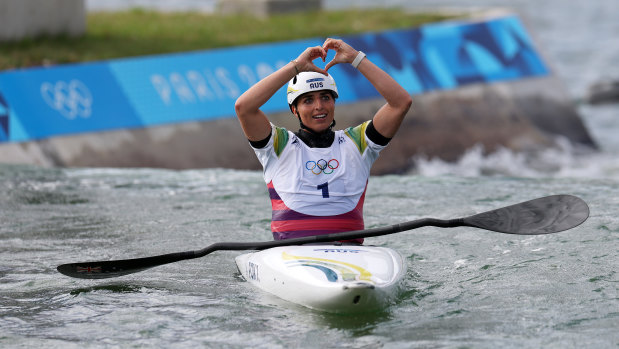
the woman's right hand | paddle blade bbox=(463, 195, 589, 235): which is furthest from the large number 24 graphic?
paddle blade bbox=(463, 195, 589, 235)

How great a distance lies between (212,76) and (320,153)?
7.72 meters

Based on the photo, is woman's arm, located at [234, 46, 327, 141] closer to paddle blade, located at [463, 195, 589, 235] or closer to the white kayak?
the white kayak

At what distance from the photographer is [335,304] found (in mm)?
5691

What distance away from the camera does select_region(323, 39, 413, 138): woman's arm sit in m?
6.38

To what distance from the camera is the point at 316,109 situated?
6.50 metres

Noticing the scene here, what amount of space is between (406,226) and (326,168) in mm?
668

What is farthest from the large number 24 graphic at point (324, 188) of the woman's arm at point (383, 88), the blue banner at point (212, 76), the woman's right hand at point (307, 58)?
the blue banner at point (212, 76)

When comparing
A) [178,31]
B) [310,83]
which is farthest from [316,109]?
[178,31]

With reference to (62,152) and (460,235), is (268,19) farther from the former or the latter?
(460,235)

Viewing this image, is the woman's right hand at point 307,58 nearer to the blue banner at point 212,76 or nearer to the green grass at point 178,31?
the blue banner at point 212,76

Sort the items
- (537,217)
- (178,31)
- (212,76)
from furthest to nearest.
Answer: (178,31) < (212,76) < (537,217)

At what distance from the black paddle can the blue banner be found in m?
6.23

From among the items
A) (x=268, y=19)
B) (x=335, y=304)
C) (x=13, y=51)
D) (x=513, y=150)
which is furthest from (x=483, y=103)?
(x=335, y=304)

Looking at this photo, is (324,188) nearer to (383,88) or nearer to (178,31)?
(383,88)
